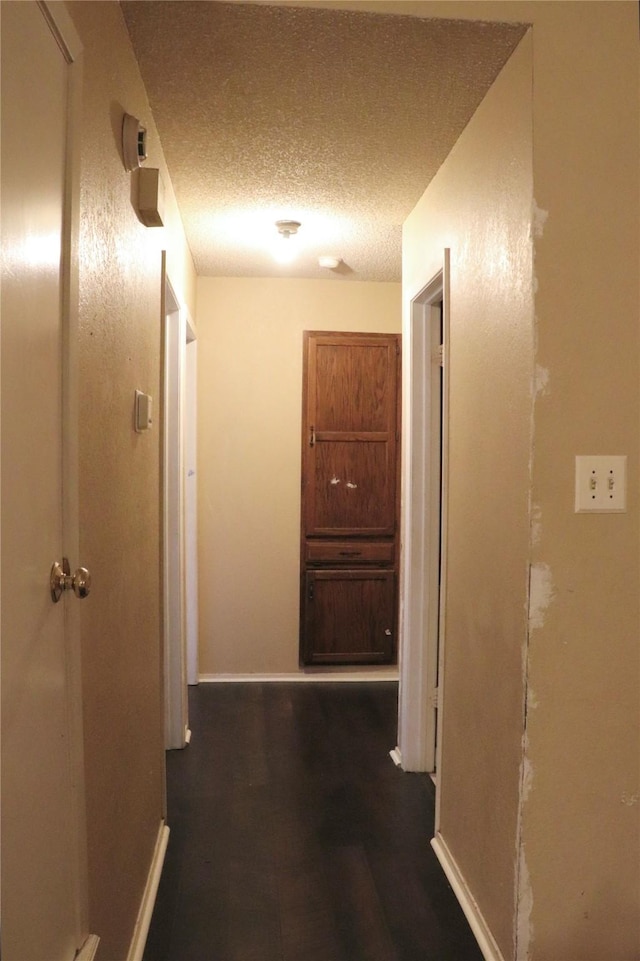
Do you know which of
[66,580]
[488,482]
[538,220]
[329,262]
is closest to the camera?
[66,580]

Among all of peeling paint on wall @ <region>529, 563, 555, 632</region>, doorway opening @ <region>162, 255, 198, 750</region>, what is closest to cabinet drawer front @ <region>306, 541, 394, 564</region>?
doorway opening @ <region>162, 255, 198, 750</region>

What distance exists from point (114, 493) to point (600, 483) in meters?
1.09

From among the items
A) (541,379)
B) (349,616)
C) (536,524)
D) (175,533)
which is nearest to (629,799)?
(536,524)

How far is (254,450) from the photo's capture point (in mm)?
3992

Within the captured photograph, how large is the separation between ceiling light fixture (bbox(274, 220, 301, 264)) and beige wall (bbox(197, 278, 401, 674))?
0.46 meters

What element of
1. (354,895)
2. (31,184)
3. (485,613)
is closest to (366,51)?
(31,184)

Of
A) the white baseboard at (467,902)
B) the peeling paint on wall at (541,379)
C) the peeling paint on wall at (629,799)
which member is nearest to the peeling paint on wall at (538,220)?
the peeling paint on wall at (541,379)

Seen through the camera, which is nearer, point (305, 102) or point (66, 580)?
point (66, 580)

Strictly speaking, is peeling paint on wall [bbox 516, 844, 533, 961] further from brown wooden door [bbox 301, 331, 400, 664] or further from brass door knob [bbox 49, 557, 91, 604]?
brown wooden door [bbox 301, 331, 400, 664]

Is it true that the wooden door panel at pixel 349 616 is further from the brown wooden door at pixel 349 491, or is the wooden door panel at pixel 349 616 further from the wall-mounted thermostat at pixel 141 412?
the wall-mounted thermostat at pixel 141 412

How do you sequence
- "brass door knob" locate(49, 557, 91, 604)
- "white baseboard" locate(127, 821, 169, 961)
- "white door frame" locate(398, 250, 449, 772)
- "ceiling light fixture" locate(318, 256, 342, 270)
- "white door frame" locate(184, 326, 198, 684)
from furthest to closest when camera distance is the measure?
"white door frame" locate(184, 326, 198, 684), "ceiling light fixture" locate(318, 256, 342, 270), "white door frame" locate(398, 250, 449, 772), "white baseboard" locate(127, 821, 169, 961), "brass door knob" locate(49, 557, 91, 604)

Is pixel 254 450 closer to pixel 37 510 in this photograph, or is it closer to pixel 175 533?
pixel 175 533

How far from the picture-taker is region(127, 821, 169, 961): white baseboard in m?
1.74

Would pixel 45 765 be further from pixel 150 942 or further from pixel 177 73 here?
pixel 177 73
